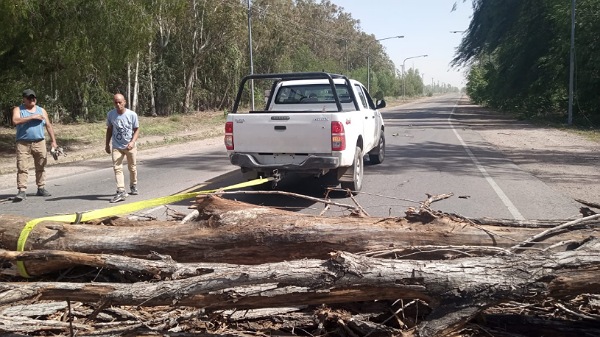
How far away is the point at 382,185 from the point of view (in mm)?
9883

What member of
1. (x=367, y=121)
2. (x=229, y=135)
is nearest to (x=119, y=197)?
(x=229, y=135)

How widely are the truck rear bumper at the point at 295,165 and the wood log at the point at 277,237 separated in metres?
3.75

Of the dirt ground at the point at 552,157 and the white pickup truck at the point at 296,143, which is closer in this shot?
the white pickup truck at the point at 296,143

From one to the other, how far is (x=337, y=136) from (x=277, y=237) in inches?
163

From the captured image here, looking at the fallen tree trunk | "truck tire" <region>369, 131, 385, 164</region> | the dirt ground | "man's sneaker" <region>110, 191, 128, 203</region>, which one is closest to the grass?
the dirt ground

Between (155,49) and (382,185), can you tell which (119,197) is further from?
(155,49)

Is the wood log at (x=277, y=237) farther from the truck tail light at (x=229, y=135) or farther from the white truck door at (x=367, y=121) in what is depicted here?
the white truck door at (x=367, y=121)

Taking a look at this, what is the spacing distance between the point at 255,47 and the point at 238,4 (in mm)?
8145

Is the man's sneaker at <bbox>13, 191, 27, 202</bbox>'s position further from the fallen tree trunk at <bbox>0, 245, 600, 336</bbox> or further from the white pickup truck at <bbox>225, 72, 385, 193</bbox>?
the fallen tree trunk at <bbox>0, 245, 600, 336</bbox>

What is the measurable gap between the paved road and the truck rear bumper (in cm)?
56

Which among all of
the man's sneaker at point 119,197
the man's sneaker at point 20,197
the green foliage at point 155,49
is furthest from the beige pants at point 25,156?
the green foliage at point 155,49

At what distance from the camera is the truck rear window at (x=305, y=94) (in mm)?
10508

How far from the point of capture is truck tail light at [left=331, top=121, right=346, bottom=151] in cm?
777

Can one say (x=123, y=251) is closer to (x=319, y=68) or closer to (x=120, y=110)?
(x=120, y=110)
